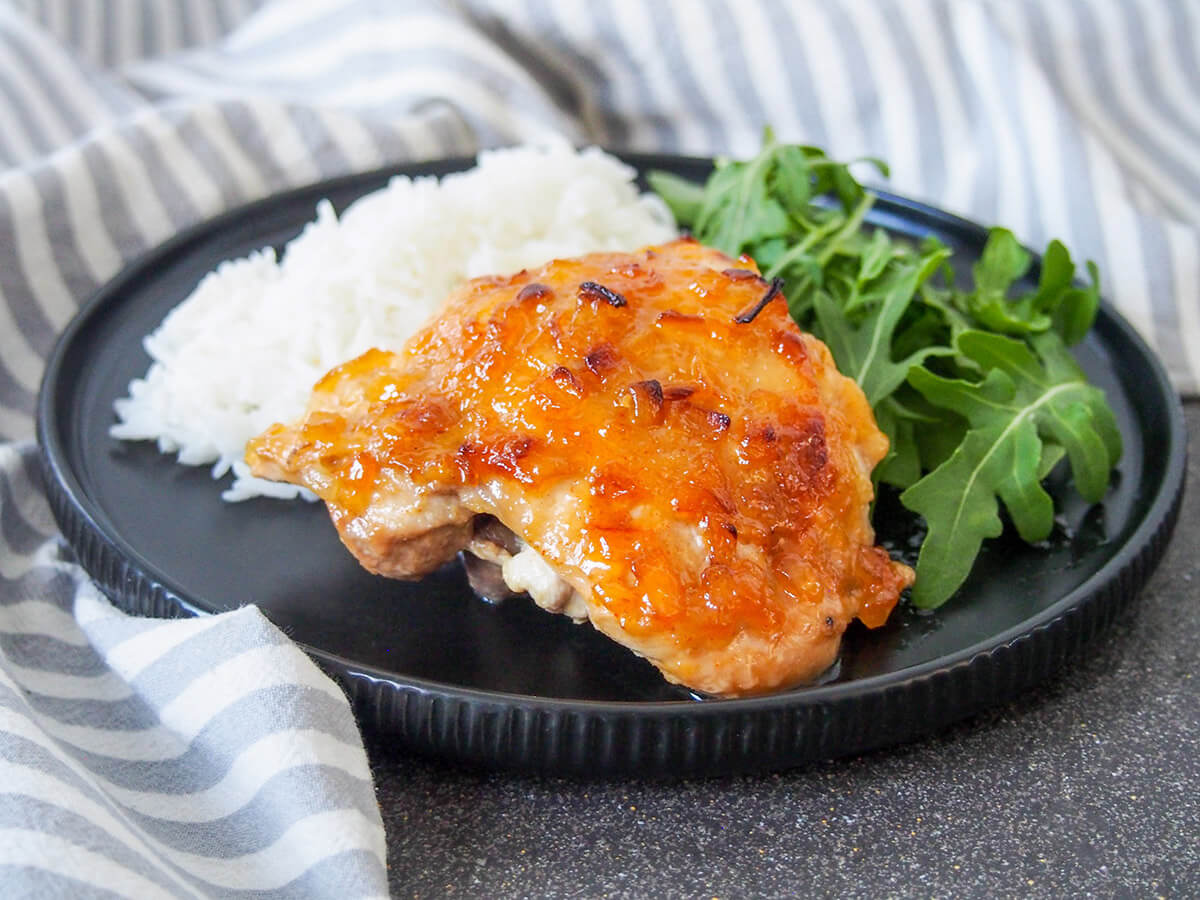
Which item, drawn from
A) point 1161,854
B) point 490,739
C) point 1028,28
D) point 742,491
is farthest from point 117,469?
point 1028,28

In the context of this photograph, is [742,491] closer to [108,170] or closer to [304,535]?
[304,535]

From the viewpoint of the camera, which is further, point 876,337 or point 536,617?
point 876,337

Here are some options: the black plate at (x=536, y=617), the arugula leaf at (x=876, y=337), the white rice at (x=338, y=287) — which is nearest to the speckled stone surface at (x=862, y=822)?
the black plate at (x=536, y=617)

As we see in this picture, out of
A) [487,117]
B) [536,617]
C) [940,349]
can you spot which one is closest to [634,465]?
[536,617]

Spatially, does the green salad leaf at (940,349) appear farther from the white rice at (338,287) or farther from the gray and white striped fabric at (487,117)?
the gray and white striped fabric at (487,117)

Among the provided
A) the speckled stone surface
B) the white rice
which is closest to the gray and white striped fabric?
the white rice

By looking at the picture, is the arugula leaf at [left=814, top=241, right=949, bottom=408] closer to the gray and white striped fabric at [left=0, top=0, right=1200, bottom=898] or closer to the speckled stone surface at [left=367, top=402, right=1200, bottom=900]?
the speckled stone surface at [left=367, top=402, right=1200, bottom=900]

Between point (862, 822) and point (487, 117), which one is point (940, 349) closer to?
point (862, 822)
